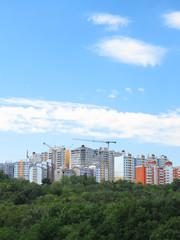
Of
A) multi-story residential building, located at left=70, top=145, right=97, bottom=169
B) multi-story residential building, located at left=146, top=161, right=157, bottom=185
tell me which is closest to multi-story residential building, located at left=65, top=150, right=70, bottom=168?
multi-story residential building, located at left=70, top=145, right=97, bottom=169

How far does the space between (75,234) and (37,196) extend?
586 inches

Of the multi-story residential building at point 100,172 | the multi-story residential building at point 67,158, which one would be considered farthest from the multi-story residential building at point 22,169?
the multi-story residential building at point 100,172

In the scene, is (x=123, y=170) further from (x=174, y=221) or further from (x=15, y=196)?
(x=174, y=221)

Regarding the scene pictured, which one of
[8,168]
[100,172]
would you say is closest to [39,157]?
[8,168]

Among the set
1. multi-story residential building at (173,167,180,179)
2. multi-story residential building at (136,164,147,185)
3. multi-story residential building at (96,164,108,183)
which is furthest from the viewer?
multi-story residential building at (96,164,108,183)

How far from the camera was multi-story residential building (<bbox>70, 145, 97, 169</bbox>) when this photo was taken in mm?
63844

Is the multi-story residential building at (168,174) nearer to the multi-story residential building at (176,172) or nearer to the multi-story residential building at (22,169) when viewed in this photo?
the multi-story residential building at (176,172)

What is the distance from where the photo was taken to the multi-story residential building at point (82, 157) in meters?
63.8

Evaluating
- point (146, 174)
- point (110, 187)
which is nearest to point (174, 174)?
point (146, 174)

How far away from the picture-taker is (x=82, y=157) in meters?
63.9

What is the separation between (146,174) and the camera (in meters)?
48.8

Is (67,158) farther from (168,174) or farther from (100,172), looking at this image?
(168,174)

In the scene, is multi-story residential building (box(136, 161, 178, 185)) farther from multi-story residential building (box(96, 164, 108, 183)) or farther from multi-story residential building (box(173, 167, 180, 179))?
multi-story residential building (box(96, 164, 108, 183))

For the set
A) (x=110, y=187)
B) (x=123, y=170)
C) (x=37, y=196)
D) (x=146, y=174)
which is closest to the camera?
(x=37, y=196)
